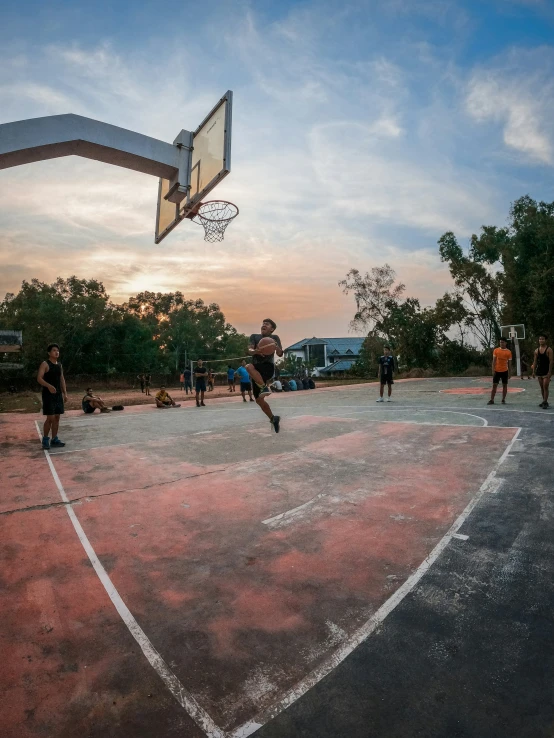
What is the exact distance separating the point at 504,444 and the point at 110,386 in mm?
34328

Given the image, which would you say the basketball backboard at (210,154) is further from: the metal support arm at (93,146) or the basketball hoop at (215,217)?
the basketball hoop at (215,217)

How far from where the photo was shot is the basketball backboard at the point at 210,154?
6724 mm

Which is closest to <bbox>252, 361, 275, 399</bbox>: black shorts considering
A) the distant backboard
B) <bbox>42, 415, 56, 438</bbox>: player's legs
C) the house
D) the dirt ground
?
<bbox>42, 415, 56, 438</bbox>: player's legs

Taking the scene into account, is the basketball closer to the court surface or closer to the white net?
the court surface

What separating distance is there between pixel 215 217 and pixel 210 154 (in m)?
1.70

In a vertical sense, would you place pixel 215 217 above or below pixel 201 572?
above

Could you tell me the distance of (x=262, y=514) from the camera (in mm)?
4078

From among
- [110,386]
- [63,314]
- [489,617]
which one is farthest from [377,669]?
[63,314]

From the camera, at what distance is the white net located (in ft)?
27.4

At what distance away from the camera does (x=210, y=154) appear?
7.00 m

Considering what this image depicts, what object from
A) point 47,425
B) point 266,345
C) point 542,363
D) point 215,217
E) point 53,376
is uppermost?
point 215,217

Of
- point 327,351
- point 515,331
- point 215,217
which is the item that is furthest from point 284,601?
point 327,351

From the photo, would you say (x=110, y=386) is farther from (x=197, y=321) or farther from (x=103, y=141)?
(x=103, y=141)

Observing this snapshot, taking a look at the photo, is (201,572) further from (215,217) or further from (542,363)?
(542,363)
